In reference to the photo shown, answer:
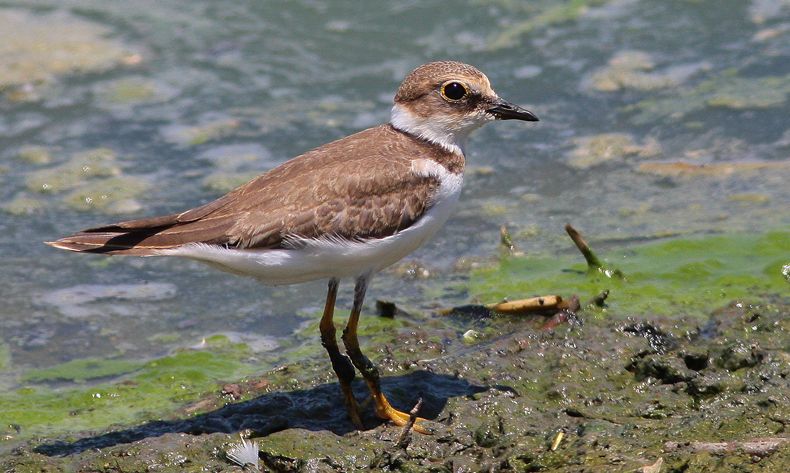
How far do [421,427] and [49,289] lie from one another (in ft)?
11.1

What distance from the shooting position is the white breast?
16.5ft

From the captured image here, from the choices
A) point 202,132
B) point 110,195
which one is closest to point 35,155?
point 110,195

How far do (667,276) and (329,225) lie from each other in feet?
8.87

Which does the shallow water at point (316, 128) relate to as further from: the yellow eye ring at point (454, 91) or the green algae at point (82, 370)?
the yellow eye ring at point (454, 91)

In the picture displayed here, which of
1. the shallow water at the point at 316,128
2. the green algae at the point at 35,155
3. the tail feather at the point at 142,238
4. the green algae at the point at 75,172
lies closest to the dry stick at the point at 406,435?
the tail feather at the point at 142,238

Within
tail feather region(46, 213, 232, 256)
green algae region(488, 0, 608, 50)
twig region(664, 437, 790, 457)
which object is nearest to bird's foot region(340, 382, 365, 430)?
tail feather region(46, 213, 232, 256)

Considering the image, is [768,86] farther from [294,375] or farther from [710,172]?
[294,375]

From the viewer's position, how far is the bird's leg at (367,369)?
17.1 feet

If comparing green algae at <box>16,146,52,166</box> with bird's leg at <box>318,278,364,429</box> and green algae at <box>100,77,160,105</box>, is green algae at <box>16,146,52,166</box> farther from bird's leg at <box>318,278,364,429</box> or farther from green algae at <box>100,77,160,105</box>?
bird's leg at <box>318,278,364,429</box>

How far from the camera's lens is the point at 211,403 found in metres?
5.56

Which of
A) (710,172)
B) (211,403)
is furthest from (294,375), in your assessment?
(710,172)

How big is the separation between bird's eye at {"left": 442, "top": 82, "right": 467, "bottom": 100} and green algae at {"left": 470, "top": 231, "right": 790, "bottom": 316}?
1.63 meters

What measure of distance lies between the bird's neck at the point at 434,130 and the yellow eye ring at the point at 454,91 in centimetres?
13

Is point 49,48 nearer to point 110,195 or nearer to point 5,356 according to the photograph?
point 110,195
